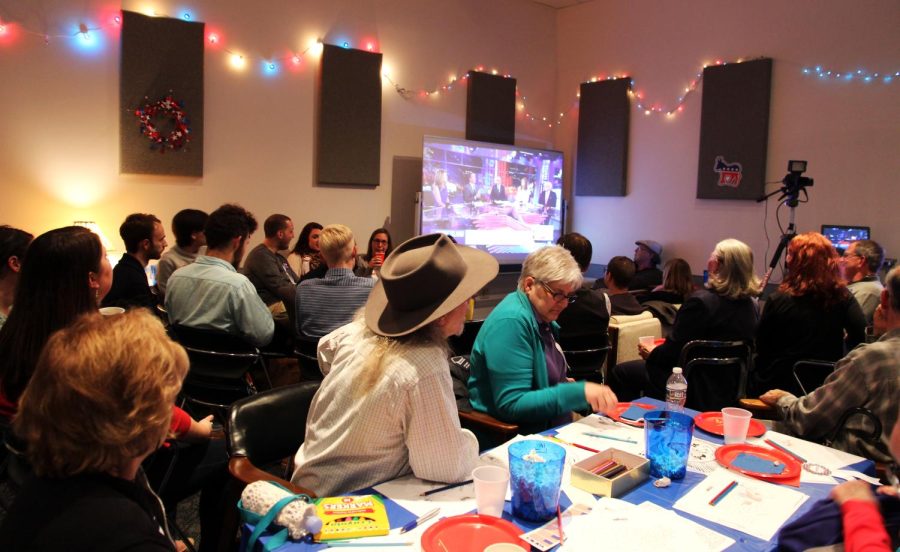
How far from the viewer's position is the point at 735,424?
6.41 feet

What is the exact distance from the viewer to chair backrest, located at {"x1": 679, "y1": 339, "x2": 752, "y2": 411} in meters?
3.19

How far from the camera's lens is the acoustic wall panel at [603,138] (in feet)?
23.6

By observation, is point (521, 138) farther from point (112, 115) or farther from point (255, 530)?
point (255, 530)

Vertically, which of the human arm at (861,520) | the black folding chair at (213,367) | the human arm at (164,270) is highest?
the human arm at (164,270)

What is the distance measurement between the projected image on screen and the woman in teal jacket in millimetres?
4097

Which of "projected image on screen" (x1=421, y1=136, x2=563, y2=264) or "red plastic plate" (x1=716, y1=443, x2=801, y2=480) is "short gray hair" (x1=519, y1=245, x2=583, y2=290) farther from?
"projected image on screen" (x1=421, y1=136, x2=563, y2=264)

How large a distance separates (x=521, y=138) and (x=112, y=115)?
4.44 m

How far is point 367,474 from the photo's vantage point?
1646 mm

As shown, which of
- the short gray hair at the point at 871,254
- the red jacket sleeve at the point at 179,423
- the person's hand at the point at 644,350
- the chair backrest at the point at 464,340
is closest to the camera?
the red jacket sleeve at the point at 179,423

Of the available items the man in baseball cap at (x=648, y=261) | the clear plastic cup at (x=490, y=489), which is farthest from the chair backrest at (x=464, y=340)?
the man in baseball cap at (x=648, y=261)

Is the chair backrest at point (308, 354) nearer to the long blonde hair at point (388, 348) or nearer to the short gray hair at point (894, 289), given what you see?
the long blonde hair at point (388, 348)

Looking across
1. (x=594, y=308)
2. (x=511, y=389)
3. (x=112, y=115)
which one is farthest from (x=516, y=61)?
(x=511, y=389)

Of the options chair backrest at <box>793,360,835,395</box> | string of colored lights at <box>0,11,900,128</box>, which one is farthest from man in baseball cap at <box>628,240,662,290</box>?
chair backrest at <box>793,360,835,395</box>

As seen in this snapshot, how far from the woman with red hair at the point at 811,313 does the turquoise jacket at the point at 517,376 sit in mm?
1716
